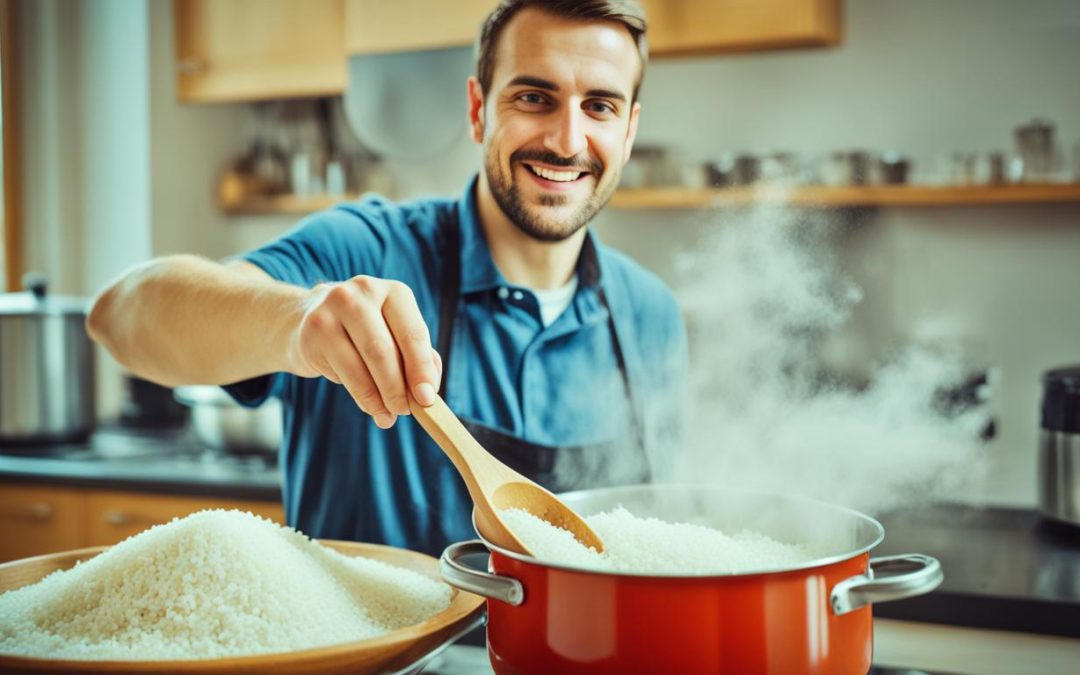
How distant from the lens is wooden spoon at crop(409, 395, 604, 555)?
0.83 meters

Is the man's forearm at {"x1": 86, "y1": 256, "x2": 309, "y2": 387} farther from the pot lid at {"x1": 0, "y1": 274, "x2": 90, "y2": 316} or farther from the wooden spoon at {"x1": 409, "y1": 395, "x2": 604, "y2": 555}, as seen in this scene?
the pot lid at {"x1": 0, "y1": 274, "x2": 90, "y2": 316}

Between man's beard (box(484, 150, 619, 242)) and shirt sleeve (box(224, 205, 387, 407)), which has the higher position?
man's beard (box(484, 150, 619, 242))

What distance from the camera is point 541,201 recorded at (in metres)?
1.40

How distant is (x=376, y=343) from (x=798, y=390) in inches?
86.9

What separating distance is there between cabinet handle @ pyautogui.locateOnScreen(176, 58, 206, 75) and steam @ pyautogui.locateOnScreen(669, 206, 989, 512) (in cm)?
169

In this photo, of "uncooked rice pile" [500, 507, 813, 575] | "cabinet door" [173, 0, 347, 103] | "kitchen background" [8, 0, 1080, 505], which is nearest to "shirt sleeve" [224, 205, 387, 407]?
"uncooked rice pile" [500, 507, 813, 575]

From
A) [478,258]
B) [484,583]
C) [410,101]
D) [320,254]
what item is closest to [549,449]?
[478,258]

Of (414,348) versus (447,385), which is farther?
(447,385)

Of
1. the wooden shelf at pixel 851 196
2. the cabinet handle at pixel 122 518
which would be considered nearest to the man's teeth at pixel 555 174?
the wooden shelf at pixel 851 196

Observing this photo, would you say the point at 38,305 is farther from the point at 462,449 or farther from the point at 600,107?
the point at 462,449

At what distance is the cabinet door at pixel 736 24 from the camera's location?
2488 mm

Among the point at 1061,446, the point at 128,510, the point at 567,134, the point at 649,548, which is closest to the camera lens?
the point at 649,548

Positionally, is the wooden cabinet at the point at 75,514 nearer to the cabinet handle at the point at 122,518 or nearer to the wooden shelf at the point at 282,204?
the cabinet handle at the point at 122,518

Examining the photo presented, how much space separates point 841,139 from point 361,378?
2.34m
